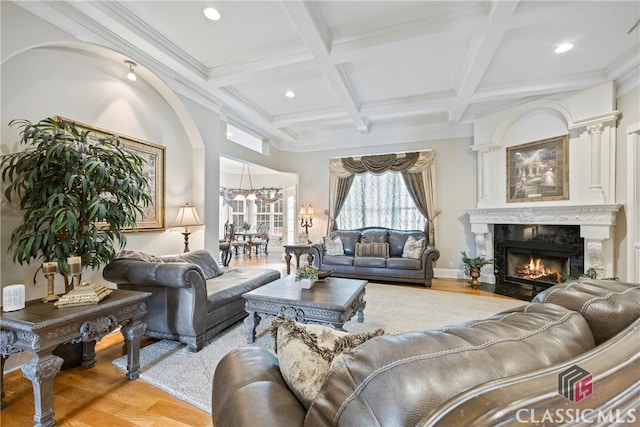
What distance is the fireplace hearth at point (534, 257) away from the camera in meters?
3.91

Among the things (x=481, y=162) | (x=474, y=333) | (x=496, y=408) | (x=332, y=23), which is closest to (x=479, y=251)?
(x=481, y=162)

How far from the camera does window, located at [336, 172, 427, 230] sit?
5.74 metres

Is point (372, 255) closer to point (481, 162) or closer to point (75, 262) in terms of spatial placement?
point (481, 162)

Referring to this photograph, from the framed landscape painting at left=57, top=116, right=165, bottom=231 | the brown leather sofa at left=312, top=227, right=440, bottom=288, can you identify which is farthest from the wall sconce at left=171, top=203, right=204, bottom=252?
the brown leather sofa at left=312, top=227, right=440, bottom=288

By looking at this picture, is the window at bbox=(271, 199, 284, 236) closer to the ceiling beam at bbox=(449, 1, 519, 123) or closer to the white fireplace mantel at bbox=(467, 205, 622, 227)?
the white fireplace mantel at bbox=(467, 205, 622, 227)

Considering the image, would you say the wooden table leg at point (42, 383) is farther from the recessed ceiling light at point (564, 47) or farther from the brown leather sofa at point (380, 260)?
the recessed ceiling light at point (564, 47)

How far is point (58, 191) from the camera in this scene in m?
2.00

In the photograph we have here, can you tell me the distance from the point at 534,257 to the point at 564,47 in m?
3.04

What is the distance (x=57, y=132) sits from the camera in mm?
2080

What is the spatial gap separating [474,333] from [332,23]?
2.91m

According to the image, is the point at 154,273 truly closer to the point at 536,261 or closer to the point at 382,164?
the point at 382,164

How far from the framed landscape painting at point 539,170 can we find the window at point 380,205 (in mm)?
1702

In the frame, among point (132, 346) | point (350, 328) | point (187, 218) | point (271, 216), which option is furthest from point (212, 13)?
point (271, 216)

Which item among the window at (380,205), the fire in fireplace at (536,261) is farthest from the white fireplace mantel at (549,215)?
the window at (380,205)
